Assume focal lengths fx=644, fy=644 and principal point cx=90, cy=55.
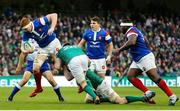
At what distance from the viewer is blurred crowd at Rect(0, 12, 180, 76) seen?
Answer: 34.8m

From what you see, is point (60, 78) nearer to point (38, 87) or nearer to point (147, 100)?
point (38, 87)

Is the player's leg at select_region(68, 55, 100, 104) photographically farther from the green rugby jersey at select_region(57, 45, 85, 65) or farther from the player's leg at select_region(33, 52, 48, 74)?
the player's leg at select_region(33, 52, 48, 74)

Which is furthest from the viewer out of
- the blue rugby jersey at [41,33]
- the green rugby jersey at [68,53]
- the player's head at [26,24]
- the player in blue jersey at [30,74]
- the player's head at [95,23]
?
the player's head at [95,23]

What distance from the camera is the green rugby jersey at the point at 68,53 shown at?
15086mm

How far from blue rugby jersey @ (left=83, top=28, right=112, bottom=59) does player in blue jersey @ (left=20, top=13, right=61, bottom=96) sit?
1.37m

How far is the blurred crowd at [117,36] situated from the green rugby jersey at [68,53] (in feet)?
60.9

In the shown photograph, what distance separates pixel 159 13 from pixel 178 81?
804 centimetres

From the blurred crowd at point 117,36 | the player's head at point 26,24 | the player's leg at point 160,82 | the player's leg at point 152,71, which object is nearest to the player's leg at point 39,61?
the player's head at point 26,24

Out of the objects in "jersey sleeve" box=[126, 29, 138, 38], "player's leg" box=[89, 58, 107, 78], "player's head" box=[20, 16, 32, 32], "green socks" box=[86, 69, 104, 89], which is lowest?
"green socks" box=[86, 69, 104, 89]

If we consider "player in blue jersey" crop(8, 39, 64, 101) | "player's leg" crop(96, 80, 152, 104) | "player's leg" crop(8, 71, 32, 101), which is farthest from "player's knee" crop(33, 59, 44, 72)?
"player's leg" crop(96, 80, 152, 104)

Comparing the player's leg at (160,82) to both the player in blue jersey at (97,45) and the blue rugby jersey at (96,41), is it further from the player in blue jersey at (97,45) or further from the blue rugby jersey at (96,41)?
the blue rugby jersey at (96,41)

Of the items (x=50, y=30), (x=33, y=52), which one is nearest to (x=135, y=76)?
(x=50, y=30)

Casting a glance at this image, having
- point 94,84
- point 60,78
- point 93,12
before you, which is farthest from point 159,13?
point 94,84

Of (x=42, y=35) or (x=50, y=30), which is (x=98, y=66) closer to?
(x=42, y=35)
